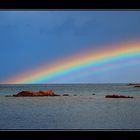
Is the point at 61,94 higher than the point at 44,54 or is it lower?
lower

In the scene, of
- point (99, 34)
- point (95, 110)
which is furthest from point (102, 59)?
point (95, 110)

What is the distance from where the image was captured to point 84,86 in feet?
8.97

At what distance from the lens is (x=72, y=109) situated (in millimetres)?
2703

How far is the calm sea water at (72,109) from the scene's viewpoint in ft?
8.66

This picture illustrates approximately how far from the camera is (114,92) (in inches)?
108

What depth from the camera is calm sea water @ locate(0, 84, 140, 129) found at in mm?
2639

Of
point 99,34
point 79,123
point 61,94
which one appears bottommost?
point 79,123
